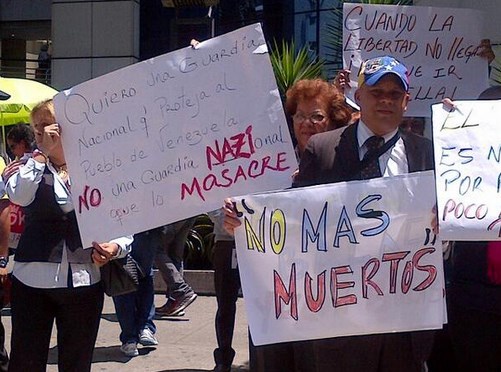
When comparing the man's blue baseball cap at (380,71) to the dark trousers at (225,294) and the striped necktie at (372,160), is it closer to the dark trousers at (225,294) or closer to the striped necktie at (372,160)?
the striped necktie at (372,160)

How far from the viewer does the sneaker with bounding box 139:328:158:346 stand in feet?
20.2

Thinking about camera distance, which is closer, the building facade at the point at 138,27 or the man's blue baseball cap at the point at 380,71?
the man's blue baseball cap at the point at 380,71

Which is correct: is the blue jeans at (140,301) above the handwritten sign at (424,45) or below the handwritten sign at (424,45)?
below

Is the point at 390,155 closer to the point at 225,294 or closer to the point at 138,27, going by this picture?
the point at 225,294

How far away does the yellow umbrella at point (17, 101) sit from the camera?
7811 millimetres

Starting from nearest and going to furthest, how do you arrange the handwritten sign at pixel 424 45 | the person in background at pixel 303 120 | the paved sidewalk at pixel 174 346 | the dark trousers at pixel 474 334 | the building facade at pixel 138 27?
the dark trousers at pixel 474 334 < the person in background at pixel 303 120 < the handwritten sign at pixel 424 45 < the paved sidewalk at pixel 174 346 < the building facade at pixel 138 27

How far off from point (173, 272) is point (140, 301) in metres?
1.04

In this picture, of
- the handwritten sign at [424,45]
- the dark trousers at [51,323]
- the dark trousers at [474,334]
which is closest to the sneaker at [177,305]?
the handwritten sign at [424,45]

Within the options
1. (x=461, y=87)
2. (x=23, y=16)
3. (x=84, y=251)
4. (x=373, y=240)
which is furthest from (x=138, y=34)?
(x=373, y=240)

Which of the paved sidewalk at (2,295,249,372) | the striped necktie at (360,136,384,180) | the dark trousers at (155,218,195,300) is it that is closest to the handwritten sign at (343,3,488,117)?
the striped necktie at (360,136,384,180)

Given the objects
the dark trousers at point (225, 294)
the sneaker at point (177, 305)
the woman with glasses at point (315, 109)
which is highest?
the woman with glasses at point (315, 109)

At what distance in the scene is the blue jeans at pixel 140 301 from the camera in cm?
603

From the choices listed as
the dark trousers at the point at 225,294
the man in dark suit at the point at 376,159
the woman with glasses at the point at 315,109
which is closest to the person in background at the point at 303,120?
the woman with glasses at the point at 315,109

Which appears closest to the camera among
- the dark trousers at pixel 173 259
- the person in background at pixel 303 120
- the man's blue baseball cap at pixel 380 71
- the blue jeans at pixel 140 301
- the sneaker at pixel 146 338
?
the man's blue baseball cap at pixel 380 71
